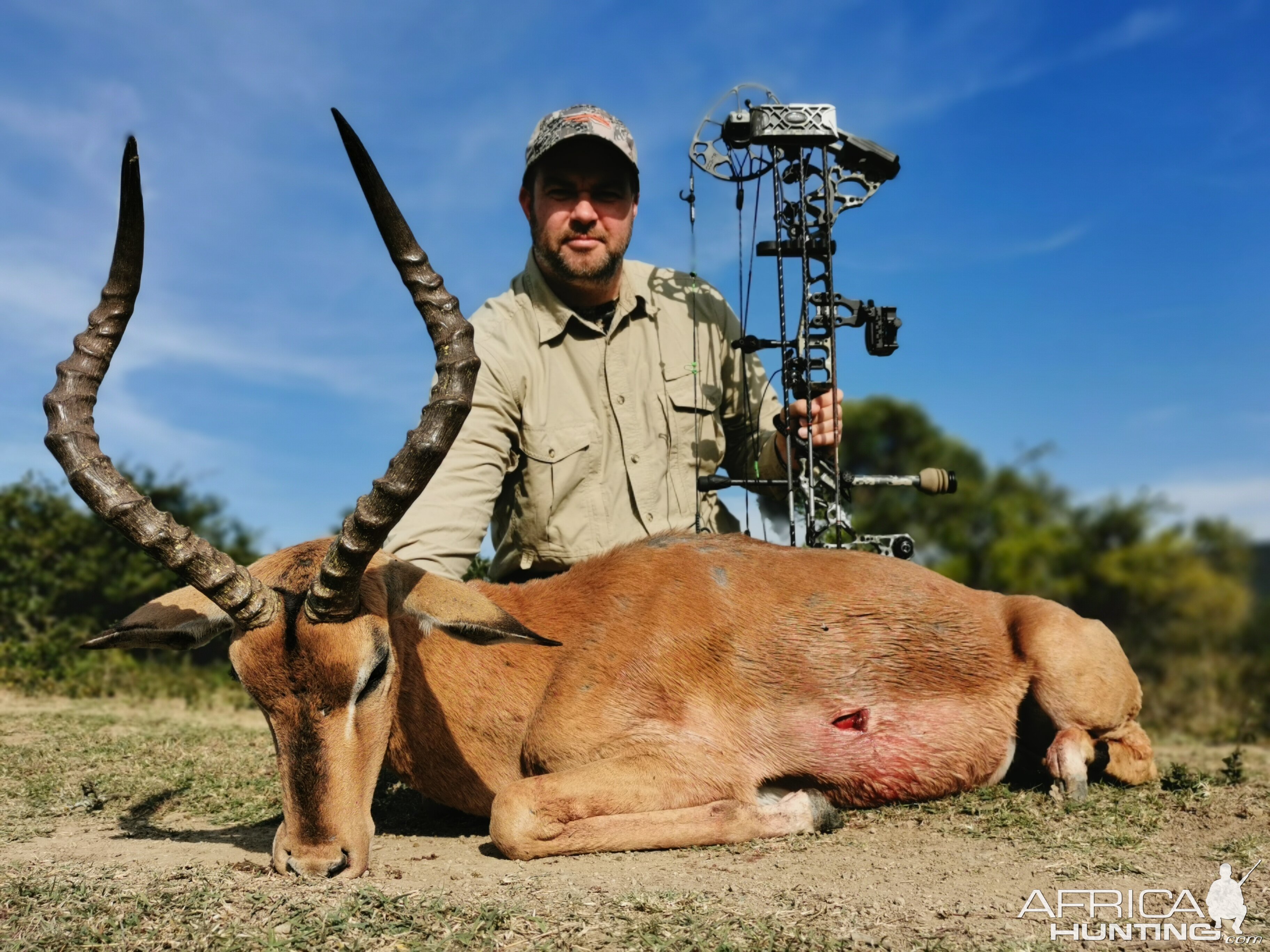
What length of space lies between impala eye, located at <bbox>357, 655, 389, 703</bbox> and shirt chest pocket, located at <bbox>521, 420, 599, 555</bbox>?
9.82 feet

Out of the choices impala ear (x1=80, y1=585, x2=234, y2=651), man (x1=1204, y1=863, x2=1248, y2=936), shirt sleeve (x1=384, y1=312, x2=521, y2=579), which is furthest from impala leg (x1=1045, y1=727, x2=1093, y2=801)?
impala ear (x1=80, y1=585, x2=234, y2=651)

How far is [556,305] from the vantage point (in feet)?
28.1

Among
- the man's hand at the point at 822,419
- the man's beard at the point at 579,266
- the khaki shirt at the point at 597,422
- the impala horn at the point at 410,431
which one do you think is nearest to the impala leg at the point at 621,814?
the impala horn at the point at 410,431

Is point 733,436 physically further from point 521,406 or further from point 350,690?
point 350,690

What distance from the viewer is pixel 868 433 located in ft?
133

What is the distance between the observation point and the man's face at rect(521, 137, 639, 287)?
8414 mm

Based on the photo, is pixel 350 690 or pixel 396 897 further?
pixel 350 690

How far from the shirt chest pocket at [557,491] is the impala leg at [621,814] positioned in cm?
293

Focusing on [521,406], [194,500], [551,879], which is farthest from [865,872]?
[194,500]

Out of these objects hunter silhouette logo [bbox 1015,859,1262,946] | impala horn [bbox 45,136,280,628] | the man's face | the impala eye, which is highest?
the man's face

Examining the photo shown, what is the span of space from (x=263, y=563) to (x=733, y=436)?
4854 millimetres

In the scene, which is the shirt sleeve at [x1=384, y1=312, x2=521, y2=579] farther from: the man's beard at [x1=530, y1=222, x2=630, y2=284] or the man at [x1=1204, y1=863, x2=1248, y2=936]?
the man at [x1=1204, y1=863, x2=1248, y2=936]

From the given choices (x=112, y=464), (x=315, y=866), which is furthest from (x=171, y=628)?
(x=315, y=866)

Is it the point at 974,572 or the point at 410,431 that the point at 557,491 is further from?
the point at 974,572
